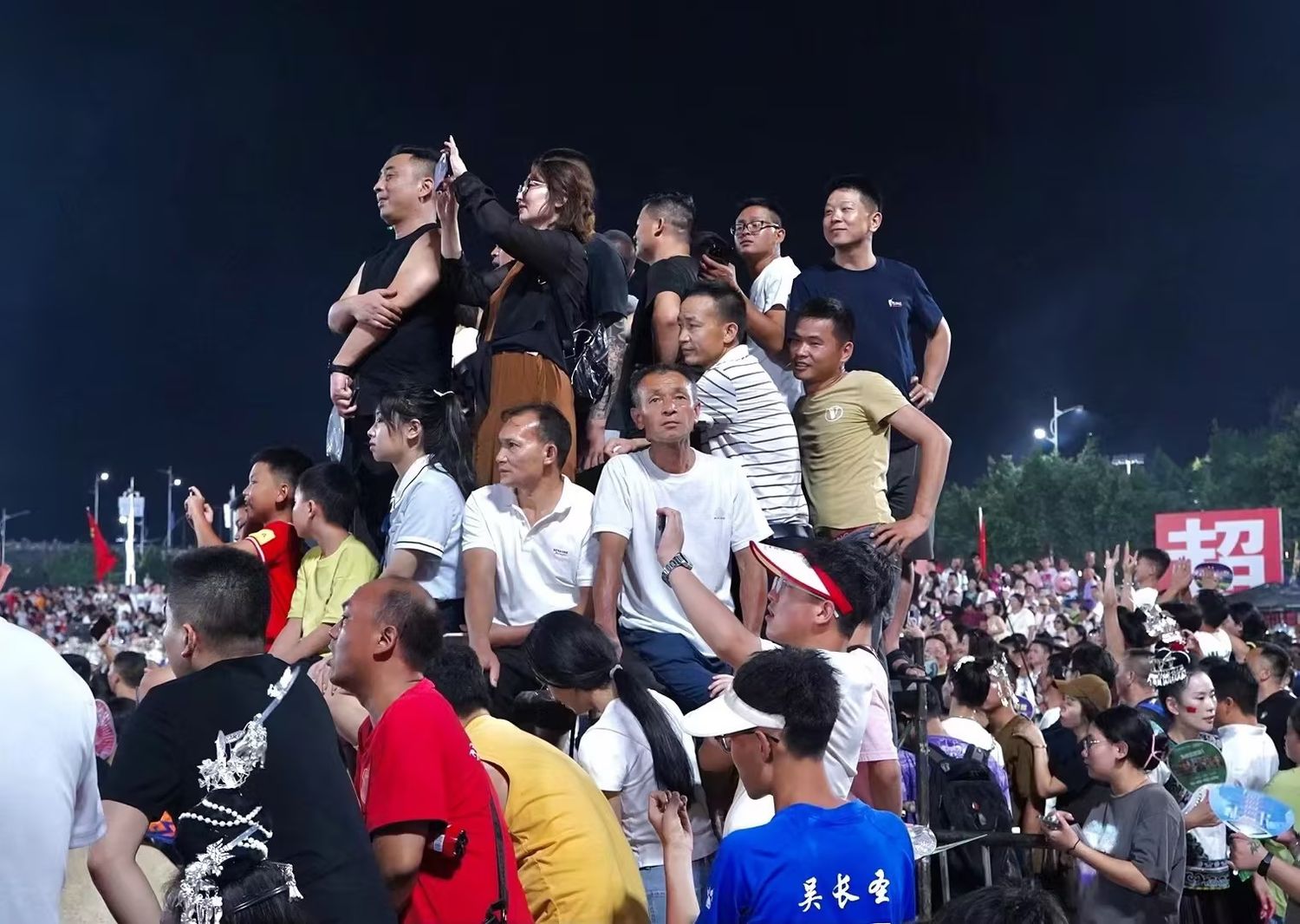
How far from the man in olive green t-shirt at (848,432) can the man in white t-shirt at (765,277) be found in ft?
1.46

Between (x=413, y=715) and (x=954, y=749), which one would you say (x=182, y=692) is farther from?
(x=954, y=749)

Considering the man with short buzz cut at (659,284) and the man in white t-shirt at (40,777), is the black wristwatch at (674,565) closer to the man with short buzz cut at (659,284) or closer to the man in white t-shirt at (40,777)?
the man with short buzz cut at (659,284)

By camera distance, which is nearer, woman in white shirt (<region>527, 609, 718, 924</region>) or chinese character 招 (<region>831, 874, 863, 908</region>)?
chinese character 招 (<region>831, 874, 863, 908</region>)

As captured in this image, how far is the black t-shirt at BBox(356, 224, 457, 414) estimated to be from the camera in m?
7.02

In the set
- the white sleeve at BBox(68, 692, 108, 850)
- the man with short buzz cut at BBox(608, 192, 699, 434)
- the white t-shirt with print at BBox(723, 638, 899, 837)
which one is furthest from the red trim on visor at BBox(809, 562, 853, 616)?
the man with short buzz cut at BBox(608, 192, 699, 434)

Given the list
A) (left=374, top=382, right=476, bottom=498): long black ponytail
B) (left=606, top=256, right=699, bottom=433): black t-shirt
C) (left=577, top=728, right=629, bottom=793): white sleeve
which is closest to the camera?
(left=577, top=728, right=629, bottom=793): white sleeve

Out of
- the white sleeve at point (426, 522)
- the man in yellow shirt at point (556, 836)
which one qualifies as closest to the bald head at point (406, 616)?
the man in yellow shirt at point (556, 836)

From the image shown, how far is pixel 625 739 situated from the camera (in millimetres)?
5125

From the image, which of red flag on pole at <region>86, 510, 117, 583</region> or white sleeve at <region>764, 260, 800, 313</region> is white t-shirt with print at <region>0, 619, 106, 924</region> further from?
red flag on pole at <region>86, 510, 117, 583</region>

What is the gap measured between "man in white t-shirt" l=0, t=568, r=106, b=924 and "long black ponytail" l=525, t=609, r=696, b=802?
6.77ft

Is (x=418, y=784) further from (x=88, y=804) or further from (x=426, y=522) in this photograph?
(x=426, y=522)

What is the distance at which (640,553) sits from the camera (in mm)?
6145

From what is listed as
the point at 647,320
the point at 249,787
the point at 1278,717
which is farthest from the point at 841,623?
the point at 1278,717

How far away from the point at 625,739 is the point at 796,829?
5.83 ft
